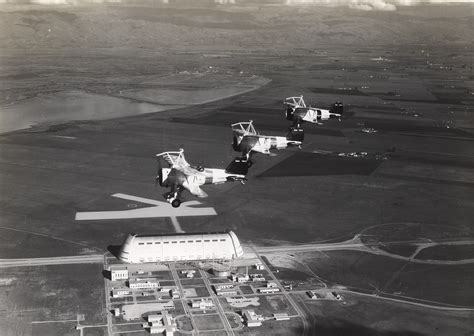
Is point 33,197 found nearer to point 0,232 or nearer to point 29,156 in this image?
point 0,232

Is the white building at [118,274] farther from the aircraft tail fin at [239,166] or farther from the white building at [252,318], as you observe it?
the aircraft tail fin at [239,166]

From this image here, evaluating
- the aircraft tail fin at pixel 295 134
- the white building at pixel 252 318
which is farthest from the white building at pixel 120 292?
the aircraft tail fin at pixel 295 134

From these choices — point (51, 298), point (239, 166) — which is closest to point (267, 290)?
point (239, 166)

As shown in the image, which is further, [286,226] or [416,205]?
[416,205]

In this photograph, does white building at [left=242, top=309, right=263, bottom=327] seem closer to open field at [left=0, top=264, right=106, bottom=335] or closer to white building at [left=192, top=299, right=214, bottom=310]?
white building at [left=192, top=299, right=214, bottom=310]

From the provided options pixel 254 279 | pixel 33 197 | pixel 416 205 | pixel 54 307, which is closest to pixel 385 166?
pixel 416 205
